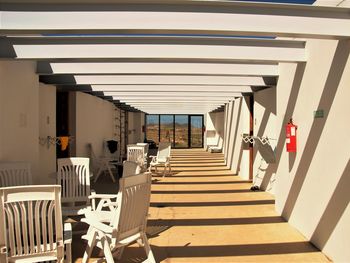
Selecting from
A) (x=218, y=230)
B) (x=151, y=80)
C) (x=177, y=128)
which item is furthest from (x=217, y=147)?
(x=218, y=230)

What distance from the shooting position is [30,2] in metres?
3.22

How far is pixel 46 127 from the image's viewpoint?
23.2 ft

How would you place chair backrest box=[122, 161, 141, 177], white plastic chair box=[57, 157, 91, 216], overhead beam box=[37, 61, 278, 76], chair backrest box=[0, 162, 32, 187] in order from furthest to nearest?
overhead beam box=[37, 61, 278, 76] → white plastic chair box=[57, 157, 91, 216] → chair backrest box=[122, 161, 141, 177] → chair backrest box=[0, 162, 32, 187]

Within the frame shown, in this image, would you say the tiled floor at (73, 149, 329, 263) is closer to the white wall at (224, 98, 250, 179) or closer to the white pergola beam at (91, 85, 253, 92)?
the white wall at (224, 98, 250, 179)

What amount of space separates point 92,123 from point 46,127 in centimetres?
329

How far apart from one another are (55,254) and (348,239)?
261cm

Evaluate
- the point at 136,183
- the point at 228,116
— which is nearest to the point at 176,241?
the point at 136,183

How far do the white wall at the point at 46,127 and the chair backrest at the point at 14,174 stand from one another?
230 cm

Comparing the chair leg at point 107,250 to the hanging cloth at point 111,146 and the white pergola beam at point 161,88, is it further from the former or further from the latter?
the hanging cloth at point 111,146

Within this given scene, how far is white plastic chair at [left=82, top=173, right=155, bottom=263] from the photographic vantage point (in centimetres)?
308

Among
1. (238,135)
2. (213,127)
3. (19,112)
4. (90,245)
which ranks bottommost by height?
(90,245)

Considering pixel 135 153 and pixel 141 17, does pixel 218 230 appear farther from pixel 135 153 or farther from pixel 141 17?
pixel 135 153

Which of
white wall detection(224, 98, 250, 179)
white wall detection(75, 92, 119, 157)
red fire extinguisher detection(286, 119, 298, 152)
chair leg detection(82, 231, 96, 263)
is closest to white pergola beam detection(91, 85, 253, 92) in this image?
white wall detection(75, 92, 119, 157)

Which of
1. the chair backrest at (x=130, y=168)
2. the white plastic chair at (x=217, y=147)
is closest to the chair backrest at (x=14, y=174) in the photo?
the chair backrest at (x=130, y=168)
